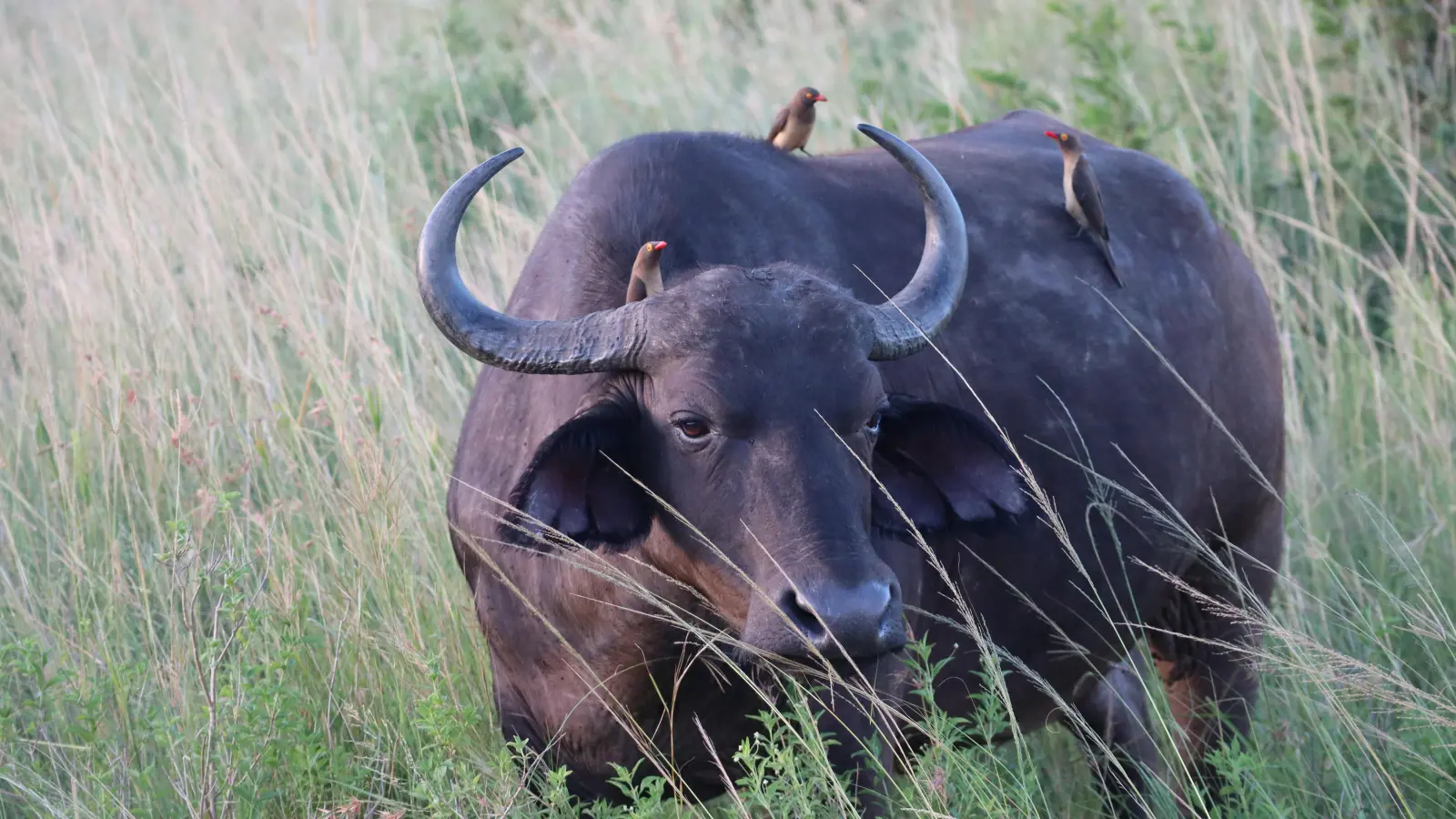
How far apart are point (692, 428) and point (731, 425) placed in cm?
10

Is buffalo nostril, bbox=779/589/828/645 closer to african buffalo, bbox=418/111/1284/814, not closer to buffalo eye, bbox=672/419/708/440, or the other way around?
african buffalo, bbox=418/111/1284/814

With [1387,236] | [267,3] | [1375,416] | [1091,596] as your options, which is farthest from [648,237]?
[267,3]

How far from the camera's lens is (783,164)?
14.2 ft

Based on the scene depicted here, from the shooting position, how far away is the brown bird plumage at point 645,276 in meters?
3.48

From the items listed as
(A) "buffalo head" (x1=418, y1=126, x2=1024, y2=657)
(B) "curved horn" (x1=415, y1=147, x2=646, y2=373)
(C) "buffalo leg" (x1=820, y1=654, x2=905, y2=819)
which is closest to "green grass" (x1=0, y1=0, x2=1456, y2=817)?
(C) "buffalo leg" (x1=820, y1=654, x2=905, y2=819)

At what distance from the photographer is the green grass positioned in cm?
382

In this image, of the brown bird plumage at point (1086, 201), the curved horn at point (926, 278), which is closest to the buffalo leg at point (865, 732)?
the curved horn at point (926, 278)

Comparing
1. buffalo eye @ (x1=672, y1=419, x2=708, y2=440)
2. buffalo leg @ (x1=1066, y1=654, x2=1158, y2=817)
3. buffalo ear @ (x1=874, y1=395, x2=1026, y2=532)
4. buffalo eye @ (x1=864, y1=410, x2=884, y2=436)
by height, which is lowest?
buffalo leg @ (x1=1066, y1=654, x2=1158, y2=817)

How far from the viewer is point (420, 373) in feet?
19.9

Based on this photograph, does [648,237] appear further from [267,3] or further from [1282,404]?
[267,3]

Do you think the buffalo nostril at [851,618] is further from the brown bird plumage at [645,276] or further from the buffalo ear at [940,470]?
the brown bird plumage at [645,276]

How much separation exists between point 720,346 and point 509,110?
20.2 ft

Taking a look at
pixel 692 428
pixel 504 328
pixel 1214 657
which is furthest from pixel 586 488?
pixel 1214 657

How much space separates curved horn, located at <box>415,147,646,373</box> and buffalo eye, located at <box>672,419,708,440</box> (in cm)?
19
